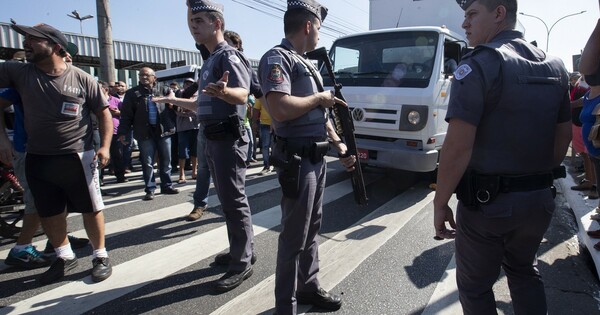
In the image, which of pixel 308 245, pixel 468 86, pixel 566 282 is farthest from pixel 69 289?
pixel 566 282

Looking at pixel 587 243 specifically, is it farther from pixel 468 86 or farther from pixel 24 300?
pixel 24 300

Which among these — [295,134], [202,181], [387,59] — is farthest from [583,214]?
[202,181]

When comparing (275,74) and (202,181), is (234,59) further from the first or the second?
(202,181)

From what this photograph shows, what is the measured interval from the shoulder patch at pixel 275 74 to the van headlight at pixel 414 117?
345cm

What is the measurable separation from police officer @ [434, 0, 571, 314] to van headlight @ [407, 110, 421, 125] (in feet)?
10.7

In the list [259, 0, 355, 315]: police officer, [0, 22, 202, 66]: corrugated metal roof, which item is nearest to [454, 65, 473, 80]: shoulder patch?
[259, 0, 355, 315]: police officer

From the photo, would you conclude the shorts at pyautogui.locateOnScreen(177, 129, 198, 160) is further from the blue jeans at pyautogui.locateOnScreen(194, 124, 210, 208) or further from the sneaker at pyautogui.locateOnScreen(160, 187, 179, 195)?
the blue jeans at pyautogui.locateOnScreen(194, 124, 210, 208)

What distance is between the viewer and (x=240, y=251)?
9.96 ft

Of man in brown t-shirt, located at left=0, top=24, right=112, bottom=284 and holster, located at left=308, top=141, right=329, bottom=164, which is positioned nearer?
holster, located at left=308, top=141, right=329, bottom=164

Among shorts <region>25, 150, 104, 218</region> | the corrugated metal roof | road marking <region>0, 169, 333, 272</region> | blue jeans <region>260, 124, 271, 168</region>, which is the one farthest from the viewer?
the corrugated metal roof

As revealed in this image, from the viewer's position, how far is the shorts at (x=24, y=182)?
3.30 metres

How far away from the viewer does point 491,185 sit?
5.53ft

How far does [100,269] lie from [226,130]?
1648 millimetres

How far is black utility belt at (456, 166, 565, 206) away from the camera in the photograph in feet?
5.53
